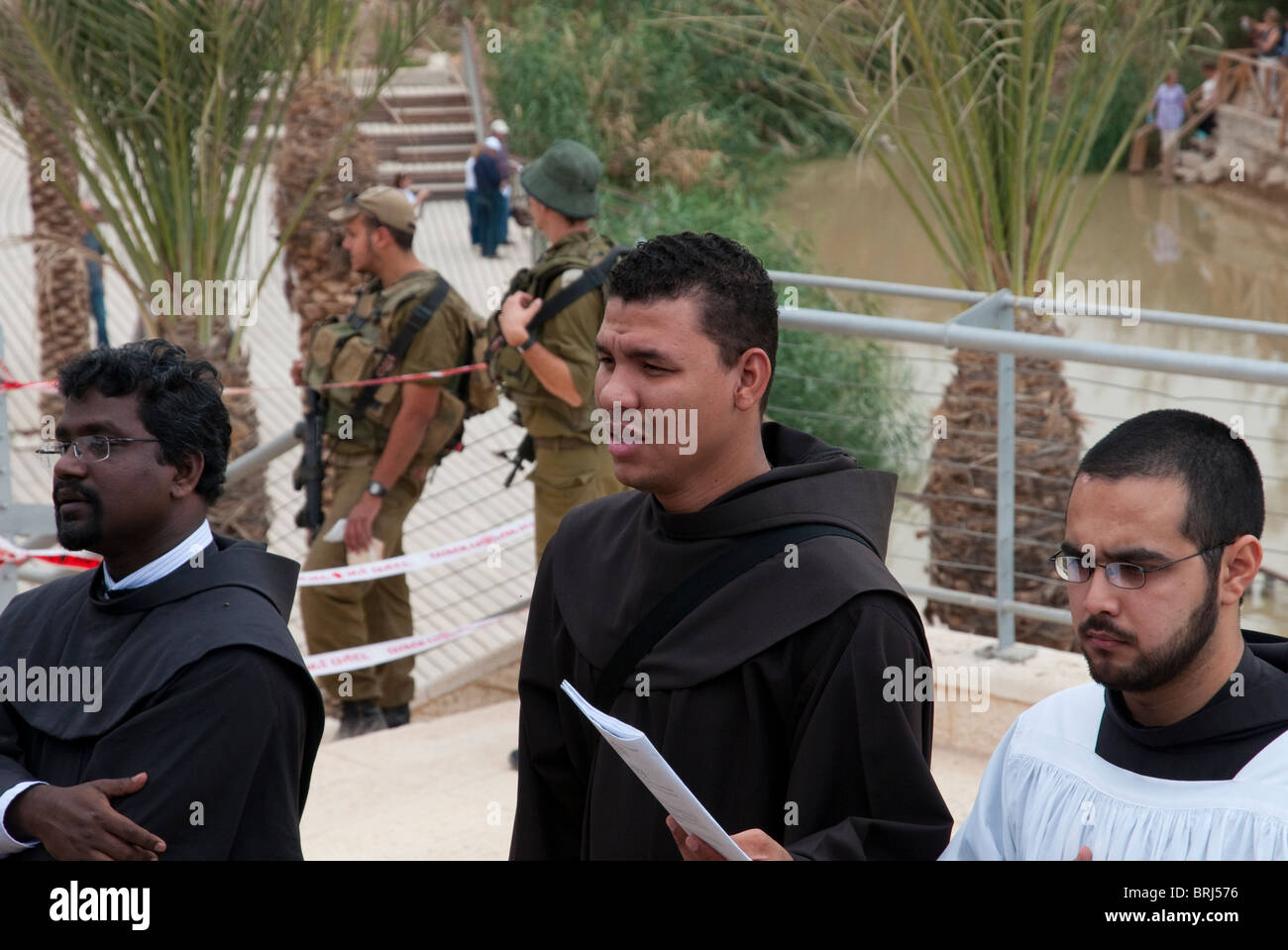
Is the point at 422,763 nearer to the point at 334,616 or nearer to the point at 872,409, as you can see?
the point at 334,616

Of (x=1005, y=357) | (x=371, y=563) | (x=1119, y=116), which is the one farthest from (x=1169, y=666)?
(x=1119, y=116)

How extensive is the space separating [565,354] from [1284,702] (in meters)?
3.94

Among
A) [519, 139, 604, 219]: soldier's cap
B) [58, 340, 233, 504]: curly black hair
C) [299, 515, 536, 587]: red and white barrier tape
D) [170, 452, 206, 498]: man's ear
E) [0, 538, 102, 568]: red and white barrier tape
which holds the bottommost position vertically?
[299, 515, 536, 587]: red and white barrier tape

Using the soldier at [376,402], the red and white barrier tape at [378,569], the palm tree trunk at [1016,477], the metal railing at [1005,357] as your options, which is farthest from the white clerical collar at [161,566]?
the palm tree trunk at [1016,477]

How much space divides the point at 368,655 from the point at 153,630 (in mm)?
3517

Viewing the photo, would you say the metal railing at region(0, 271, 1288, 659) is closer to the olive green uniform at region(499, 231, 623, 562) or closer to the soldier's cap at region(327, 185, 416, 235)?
the olive green uniform at region(499, 231, 623, 562)

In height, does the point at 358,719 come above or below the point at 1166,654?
below

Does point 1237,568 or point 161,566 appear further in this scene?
point 161,566

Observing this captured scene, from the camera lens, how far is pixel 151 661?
267 centimetres

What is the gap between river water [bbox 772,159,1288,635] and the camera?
12.0 m

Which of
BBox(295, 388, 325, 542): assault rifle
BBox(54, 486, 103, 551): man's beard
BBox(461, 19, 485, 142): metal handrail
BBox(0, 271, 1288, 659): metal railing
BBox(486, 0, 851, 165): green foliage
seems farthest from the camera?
BBox(461, 19, 485, 142): metal handrail

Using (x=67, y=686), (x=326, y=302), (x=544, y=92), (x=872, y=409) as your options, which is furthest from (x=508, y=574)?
(x=544, y=92)

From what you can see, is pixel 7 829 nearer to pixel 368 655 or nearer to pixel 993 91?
pixel 368 655

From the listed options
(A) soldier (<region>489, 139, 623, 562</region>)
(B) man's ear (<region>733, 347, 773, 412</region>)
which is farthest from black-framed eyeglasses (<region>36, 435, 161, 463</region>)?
(A) soldier (<region>489, 139, 623, 562</region>)
